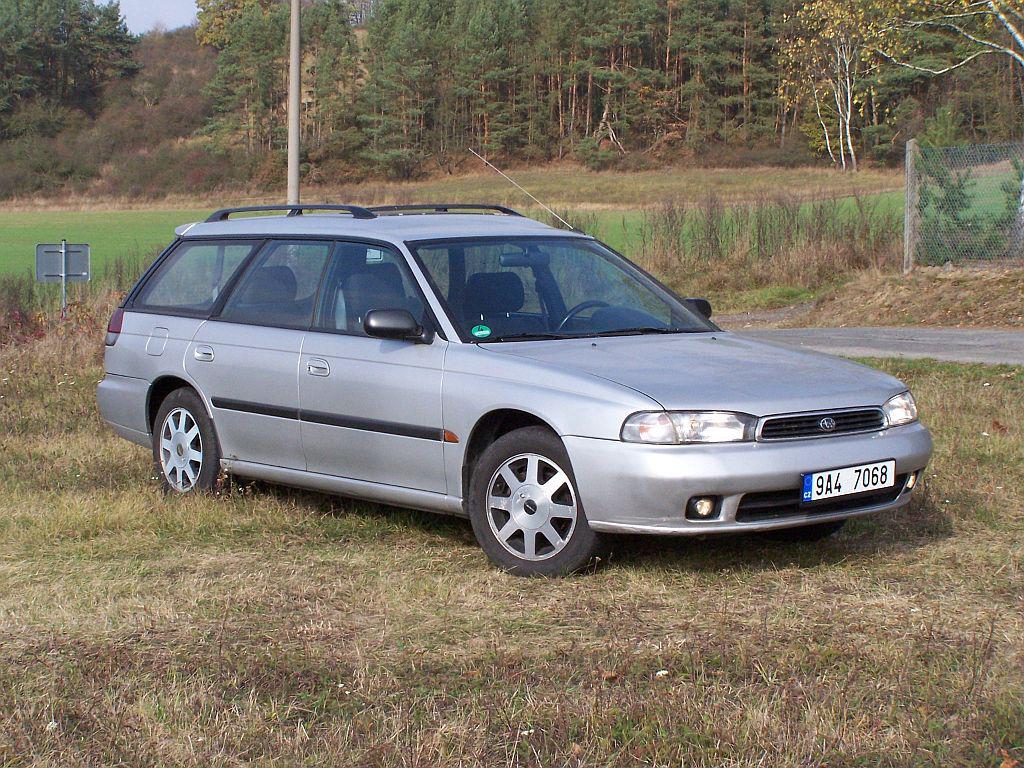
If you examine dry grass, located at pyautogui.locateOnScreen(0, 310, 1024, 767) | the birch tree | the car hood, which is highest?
the birch tree

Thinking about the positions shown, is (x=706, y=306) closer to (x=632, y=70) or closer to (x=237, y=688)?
(x=237, y=688)

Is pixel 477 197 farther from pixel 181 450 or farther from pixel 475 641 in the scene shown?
pixel 475 641

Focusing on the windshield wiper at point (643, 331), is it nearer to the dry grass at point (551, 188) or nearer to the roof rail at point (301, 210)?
the roof rail at point (301, 210)

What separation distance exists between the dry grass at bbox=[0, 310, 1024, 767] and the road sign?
1223 cm

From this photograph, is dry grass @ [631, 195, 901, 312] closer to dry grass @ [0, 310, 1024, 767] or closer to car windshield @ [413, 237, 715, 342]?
car windshield @ [413, 237, 715, 342]

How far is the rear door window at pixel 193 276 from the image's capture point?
26.0 feet

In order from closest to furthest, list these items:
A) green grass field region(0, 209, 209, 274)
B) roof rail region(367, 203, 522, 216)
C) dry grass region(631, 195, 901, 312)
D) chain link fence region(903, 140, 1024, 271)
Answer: roof rail region(367, 203, 522, 216) < chain link fence region(903, 140, 1024, 271) < dry grass region(631, 195, 901, 312) < green grass field region(0, 209, 209, 274)

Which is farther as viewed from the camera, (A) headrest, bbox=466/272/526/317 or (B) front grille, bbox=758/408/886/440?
(A) headrest, bbox=466/272/526/317

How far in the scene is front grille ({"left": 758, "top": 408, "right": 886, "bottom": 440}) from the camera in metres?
5.79

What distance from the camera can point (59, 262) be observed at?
19734 mm

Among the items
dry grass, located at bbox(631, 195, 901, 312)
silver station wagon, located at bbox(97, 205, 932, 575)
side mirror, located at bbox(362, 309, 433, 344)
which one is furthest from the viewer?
dry grass, located at bbox(631, 195, 901, 312)

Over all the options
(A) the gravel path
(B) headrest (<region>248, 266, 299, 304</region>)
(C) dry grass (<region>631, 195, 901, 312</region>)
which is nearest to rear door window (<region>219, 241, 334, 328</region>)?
(B) headrest (<region>248, 266, 299, 304</region>)

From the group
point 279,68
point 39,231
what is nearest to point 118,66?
point 279,68

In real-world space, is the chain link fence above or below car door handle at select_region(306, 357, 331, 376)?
above
